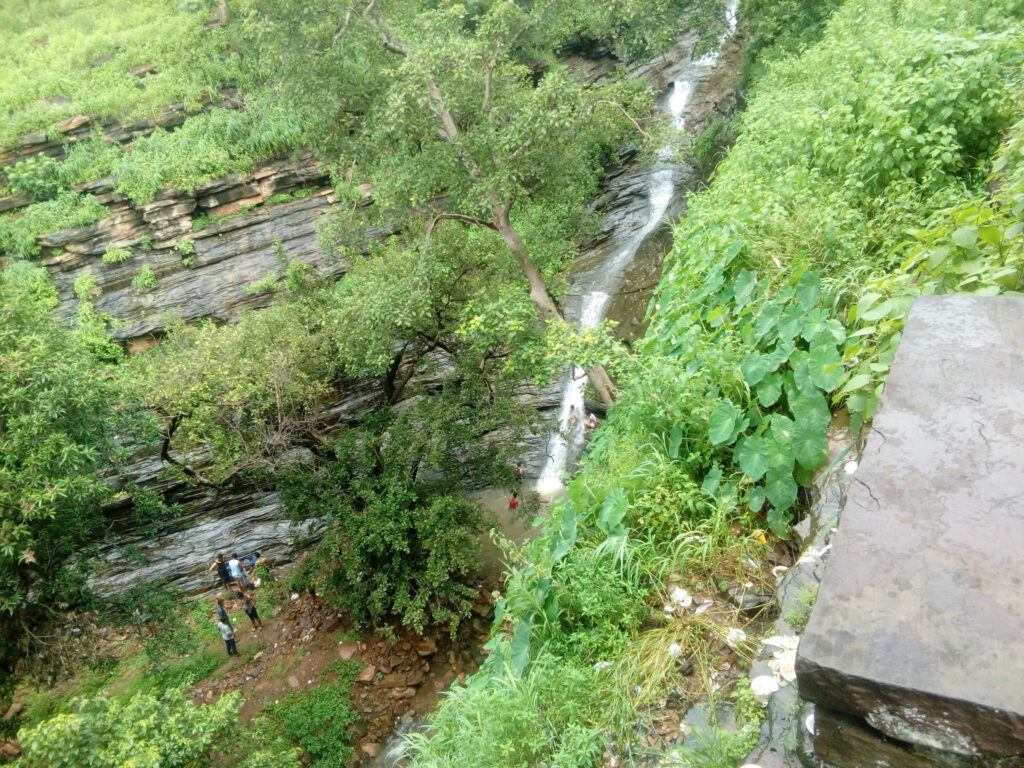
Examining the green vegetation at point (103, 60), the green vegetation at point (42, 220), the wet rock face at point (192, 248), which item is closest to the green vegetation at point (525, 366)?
the wet rock face at point (192, 248)

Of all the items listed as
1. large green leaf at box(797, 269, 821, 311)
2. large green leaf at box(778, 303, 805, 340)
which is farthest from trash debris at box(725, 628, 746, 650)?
large green leaf at box(797, 269, 821, 311)

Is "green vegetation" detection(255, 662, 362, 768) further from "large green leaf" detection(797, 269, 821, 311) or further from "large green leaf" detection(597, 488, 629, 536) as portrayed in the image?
"large green leaf" detection(797, 269, 821, 311)

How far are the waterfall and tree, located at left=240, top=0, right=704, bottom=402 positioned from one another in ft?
5.19

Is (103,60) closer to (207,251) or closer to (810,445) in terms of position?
(207,251)

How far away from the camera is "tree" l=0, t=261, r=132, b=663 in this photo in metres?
5.42

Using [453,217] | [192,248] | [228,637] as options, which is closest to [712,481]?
[453,217]

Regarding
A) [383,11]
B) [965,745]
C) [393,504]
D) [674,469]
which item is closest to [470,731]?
[674,469]

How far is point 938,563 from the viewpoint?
1856mm

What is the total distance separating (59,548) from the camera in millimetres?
6301

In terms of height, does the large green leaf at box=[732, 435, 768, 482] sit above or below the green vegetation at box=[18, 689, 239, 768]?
above

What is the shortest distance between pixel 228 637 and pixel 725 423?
872cm

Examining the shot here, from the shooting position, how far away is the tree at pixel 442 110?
759cm

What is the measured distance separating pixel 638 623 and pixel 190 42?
65.7 ft

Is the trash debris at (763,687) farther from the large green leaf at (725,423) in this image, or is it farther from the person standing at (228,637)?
the person standing at (228,637)
